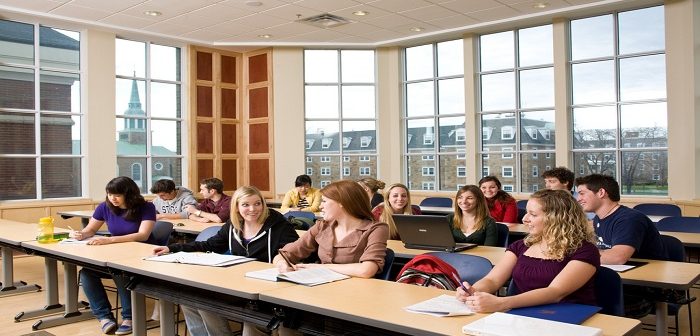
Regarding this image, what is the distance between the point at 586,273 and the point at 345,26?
276 inches

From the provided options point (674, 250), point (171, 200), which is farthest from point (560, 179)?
point (171, 200)

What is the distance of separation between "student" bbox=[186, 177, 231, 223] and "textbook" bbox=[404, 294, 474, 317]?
447cm

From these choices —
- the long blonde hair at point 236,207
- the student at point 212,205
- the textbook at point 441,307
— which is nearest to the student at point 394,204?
the long blonde hair at point 236,207

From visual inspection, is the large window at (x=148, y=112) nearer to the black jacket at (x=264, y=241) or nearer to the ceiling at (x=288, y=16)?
the ceiling at (x=288, y=16)

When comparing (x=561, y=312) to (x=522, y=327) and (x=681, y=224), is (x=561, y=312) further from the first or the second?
(x=681, y=224)

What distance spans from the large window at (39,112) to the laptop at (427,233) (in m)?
6.61

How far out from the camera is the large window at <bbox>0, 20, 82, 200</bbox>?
8.34 m

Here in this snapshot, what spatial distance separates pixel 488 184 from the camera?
5.96 metres

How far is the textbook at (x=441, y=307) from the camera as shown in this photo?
2229 millimetres

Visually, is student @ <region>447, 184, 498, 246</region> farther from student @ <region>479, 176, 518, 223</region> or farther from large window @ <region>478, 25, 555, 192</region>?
large window @ <region>478, 25, 555, 192</region>

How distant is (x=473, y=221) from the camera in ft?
15.0

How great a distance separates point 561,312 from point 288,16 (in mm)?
6887

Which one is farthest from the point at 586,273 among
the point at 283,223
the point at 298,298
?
the point at 283,223

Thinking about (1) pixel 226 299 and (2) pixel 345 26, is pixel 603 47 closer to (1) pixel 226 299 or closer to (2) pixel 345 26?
(2) pixel 345 26
